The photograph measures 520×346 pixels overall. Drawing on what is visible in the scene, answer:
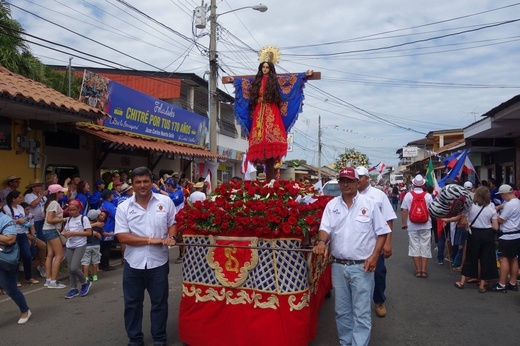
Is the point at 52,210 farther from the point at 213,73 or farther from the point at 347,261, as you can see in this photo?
the point at 213,73

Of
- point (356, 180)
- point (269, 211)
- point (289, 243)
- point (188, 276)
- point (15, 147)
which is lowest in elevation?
point (188, 276)

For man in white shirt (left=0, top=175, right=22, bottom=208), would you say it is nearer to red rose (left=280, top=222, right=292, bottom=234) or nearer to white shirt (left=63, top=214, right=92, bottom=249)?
white shirt (left=63, top=214, right=92, bottom=249)

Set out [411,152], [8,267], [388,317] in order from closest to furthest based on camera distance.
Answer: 1. [8,267]
2. [388,317]
3. [411,152]

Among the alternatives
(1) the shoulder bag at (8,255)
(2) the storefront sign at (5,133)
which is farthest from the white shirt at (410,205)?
(2) the storefront sign at (5,133)

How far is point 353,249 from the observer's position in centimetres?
383

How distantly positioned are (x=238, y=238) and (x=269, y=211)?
0.44 meters

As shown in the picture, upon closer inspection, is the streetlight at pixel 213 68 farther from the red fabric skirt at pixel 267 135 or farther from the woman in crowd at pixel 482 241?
the woman in crowd at pixel 482 241

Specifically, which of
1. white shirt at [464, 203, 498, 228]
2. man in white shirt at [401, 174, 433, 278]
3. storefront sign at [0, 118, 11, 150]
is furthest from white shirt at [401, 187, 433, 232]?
storefront sign at [0, 118, 11, 150]

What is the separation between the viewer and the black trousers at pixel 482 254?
22.8 ft

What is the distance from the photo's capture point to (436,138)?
32.1m

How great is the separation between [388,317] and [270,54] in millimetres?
3961

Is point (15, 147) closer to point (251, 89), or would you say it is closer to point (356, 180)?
point (251, 89)

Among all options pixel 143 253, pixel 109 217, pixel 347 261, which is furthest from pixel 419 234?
pixel 109 217

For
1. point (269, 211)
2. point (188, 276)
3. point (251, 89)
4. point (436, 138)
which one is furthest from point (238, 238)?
point (436, 138)
